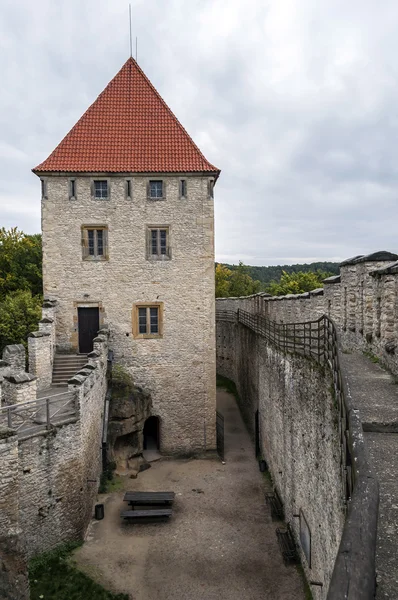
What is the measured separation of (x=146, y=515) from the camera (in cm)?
1332

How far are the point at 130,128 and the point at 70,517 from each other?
15.6m

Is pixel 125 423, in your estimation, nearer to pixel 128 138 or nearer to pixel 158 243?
pixel 158 243

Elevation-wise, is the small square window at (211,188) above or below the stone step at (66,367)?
above

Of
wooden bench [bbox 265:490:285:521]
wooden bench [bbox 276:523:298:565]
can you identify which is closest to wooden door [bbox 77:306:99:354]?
wooden bench [bbox 265:490:285:521]

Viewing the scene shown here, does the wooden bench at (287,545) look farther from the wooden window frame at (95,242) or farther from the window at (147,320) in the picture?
the wooden window frame at (95,242)

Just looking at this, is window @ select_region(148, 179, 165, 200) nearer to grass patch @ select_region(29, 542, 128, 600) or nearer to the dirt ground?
the dirt ground

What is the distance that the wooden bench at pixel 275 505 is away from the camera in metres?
13.4

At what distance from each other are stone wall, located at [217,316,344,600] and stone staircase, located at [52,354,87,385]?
7412 millimetres

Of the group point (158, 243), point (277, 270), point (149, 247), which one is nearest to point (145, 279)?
point (149, 247)

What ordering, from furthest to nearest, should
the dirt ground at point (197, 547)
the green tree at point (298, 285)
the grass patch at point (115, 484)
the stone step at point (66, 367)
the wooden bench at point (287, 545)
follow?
the green tree at point (298, 285) < the stone step at point (66, 367) < the grass patch at point (115, 484) < the wooden bench at point (287, 545) < the dirt ground at point (197, 547)

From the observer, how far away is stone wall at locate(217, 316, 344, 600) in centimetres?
736

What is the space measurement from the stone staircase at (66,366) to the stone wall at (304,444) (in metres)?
7.41

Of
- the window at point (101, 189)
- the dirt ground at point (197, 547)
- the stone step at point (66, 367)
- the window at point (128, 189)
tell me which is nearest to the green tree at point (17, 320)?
the stone step at point (66, 367)

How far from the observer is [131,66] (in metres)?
20.4
